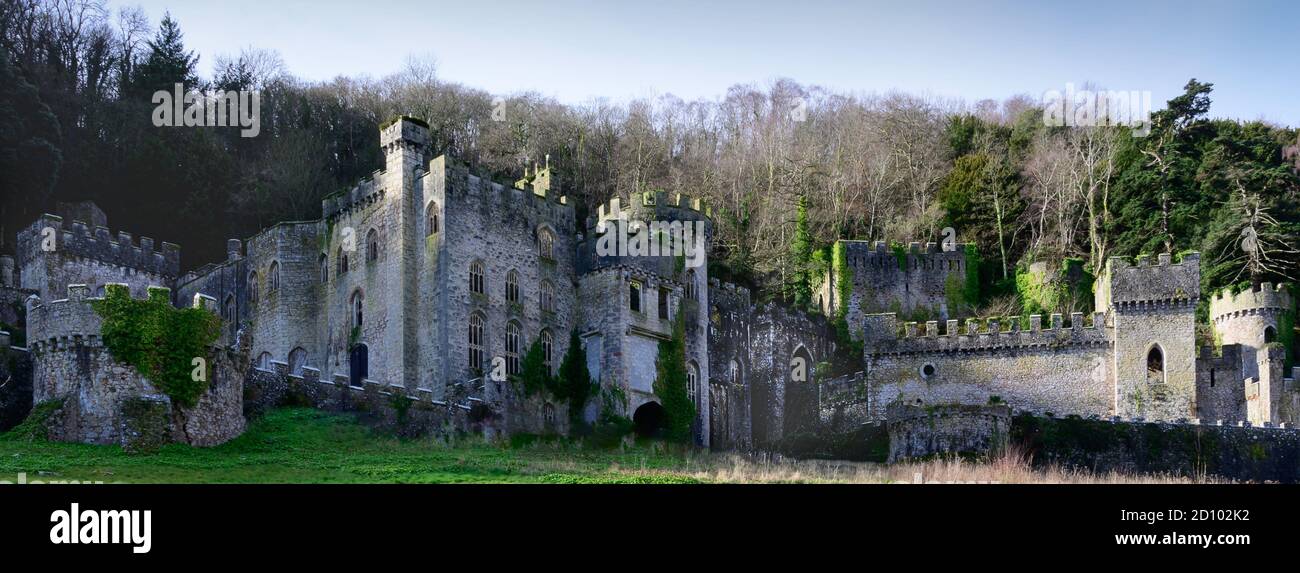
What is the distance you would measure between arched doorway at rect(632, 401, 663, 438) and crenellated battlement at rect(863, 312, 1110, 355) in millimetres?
9517

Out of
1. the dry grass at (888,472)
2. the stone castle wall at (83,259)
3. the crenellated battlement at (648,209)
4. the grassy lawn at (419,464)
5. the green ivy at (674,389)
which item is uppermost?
the crenellated battlement at (648,209)

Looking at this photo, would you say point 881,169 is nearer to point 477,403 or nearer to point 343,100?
point 343,100

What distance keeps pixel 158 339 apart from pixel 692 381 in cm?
1924

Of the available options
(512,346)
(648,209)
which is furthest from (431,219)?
(648,209)

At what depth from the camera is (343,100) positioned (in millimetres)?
67688

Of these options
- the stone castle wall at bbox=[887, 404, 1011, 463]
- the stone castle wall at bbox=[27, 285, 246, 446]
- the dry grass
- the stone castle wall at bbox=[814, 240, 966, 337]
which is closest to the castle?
the stone castle wall at bbox=[887, 404, 1011, 463]

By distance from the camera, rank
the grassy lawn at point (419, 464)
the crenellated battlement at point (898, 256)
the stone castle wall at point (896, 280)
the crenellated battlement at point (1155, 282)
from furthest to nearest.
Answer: the crenellated battlement at point (898, 256) → the stone castle wall at point (896, 280) → the crenellated battlement at point (1155, 282) → the grassy lawn at point (419, 464)

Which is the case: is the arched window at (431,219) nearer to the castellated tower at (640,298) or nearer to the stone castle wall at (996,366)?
the castellated tower at (640,298)

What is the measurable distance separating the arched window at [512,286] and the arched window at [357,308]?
471 cm

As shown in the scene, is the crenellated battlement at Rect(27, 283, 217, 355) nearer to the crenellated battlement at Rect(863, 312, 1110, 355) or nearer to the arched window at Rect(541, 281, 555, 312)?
the arched window at Rect(541, 281, 555, 312)

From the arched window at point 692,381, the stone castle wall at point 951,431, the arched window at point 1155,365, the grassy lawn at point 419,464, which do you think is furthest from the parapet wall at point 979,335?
the grassy lawn at point 419,464

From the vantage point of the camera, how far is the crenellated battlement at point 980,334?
52.2 meters

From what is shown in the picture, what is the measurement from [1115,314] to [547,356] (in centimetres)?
1928

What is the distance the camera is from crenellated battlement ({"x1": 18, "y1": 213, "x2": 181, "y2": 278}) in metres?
50.5
